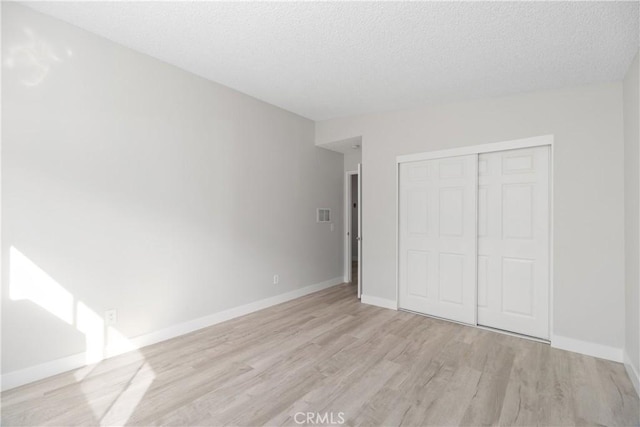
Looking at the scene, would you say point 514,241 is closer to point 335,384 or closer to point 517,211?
point 517,211

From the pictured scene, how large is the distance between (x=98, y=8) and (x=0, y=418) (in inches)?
109

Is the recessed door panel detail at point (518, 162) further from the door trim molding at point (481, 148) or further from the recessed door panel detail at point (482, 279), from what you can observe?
the recessed door panel detail at point (482, 279)

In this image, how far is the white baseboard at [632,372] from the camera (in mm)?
2345

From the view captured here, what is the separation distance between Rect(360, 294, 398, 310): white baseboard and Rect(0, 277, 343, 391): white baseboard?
0.89 metres

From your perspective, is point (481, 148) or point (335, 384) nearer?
point (335, 384)

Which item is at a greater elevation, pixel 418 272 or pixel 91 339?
pixel 418 272

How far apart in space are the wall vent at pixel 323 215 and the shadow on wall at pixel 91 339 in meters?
3.05

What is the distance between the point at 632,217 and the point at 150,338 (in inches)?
172

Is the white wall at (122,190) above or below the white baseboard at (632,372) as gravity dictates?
above

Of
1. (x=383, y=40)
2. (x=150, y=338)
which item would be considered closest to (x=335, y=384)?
(x=150, y=338)
